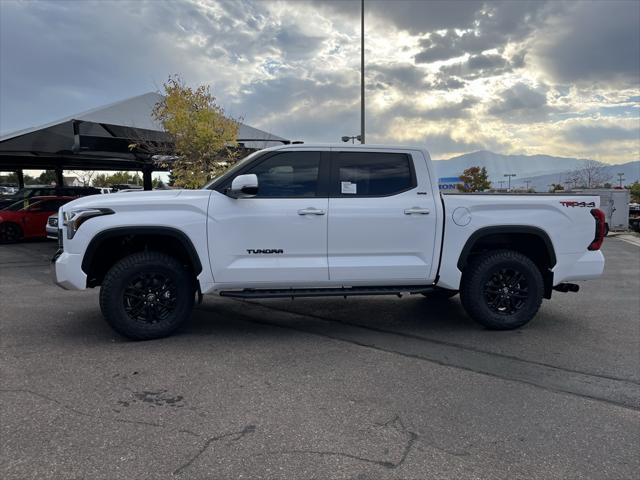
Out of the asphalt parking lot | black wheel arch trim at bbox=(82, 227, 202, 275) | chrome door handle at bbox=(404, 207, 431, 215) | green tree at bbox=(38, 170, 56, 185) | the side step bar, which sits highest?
green tree at bbox=(38, 170, 56, 185)

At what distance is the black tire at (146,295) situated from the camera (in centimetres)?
466

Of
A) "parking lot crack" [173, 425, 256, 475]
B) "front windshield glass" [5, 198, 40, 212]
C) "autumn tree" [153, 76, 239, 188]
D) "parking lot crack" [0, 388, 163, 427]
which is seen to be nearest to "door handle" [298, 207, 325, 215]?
"parking lot crack" [173, 425, 256, 475]

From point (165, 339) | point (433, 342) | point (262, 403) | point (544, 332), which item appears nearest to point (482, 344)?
point (433, 342)

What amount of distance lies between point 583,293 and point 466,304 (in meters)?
3.57

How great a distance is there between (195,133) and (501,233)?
8.92m

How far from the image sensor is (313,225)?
4824 mm

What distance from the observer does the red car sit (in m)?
15.0

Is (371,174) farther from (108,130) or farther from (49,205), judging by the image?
(49,205)

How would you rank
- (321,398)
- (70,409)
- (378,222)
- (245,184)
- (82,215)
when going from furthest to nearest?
(378,222)
(82,215)
(245,184)
(321,398)
(70,409)

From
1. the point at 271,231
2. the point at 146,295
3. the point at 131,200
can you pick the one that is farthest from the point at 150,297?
the point at 271,231

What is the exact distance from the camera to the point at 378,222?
4.91m

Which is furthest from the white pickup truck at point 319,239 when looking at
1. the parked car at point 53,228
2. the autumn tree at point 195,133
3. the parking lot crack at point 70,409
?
the parked car at point 53,228

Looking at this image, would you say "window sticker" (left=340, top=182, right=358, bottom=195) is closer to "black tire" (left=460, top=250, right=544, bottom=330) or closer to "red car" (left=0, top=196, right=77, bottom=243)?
"black tire" (left=460, top=250, right=544, bottom=330)

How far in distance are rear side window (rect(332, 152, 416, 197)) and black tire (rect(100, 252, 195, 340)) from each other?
6.25 feet
